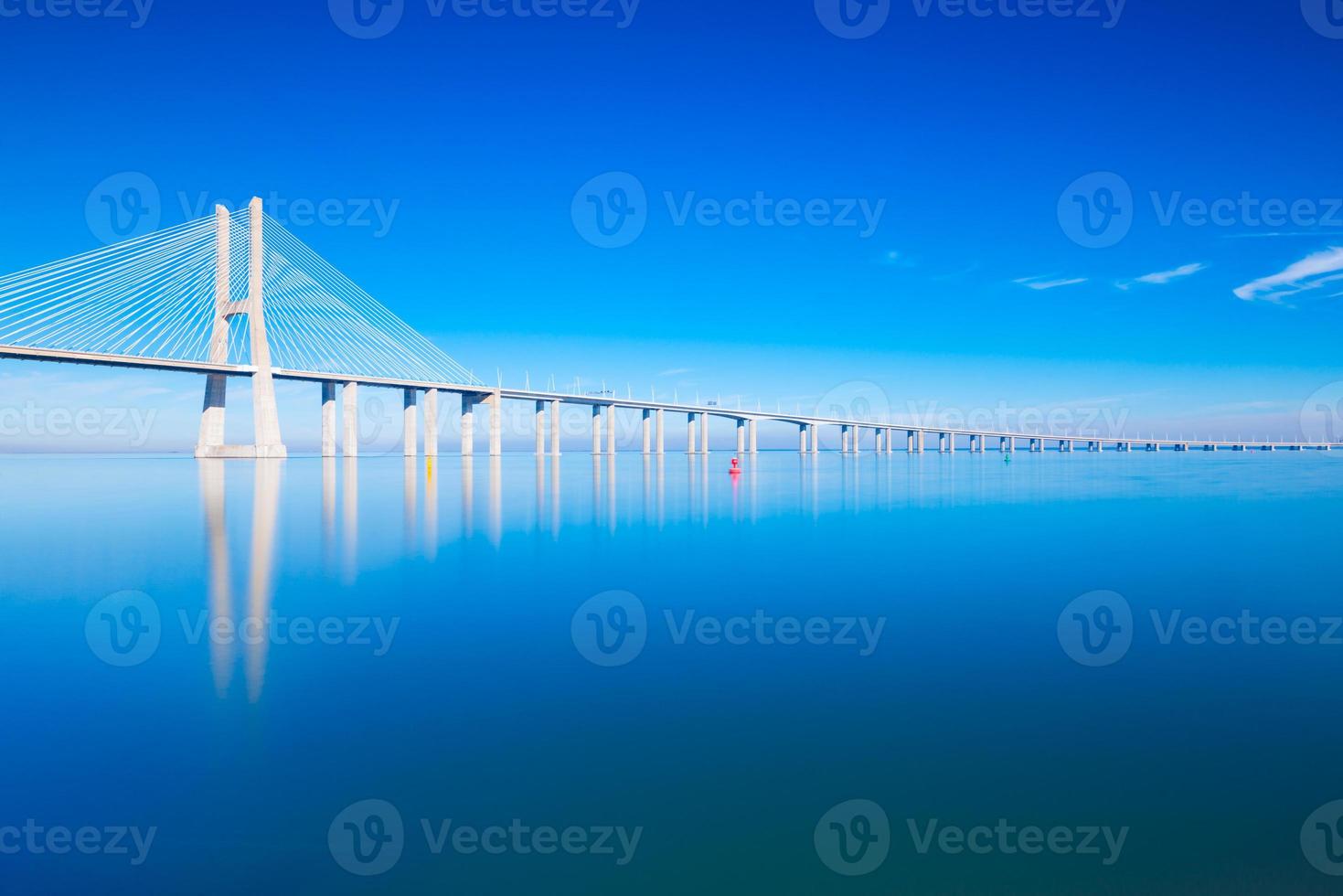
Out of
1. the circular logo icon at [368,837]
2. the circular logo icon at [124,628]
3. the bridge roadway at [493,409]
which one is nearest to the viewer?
the circular logo icon at [368,837]

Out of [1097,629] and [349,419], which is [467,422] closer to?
[349,419]

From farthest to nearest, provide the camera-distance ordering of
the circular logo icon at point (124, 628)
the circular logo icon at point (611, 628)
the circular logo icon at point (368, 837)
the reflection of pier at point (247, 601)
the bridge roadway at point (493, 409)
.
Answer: the bridge roadway at point (493, 409)
the circular logo icon at point (611, 628)
the circular logo icon at point (124, 628)
the reflection of pier at point (247, 601)
the circular logo icon at point (368, 837)

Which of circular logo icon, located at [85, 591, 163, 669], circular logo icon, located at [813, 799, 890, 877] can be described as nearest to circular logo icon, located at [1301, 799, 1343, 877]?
circular logo icon, located at [813, 799, 890, 877]

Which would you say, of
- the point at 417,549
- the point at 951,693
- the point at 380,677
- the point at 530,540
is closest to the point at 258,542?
the point at 417,549

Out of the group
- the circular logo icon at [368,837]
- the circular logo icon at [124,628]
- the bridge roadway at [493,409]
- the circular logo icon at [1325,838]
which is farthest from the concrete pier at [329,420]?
the circular logo icon at [1325,838]

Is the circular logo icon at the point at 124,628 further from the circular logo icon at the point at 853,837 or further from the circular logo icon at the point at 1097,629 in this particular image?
the circular logo icon at the point at 1097,629

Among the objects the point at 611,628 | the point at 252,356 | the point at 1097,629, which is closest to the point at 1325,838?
the point at 1097,629

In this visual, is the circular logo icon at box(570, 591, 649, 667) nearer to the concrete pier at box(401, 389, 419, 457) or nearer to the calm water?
the calm water
